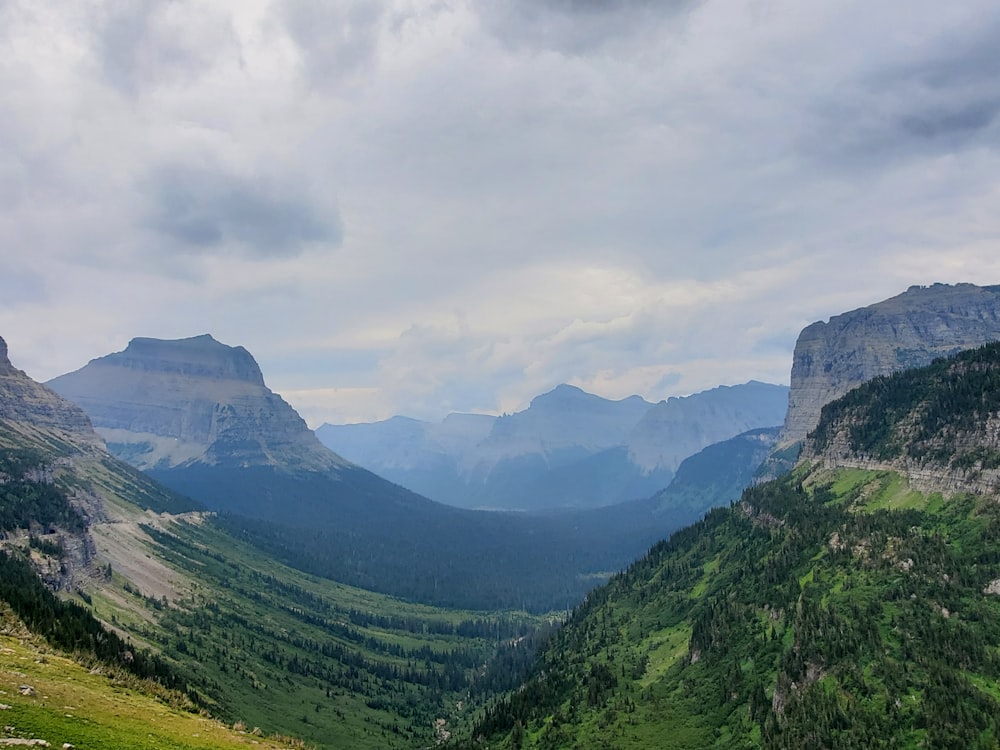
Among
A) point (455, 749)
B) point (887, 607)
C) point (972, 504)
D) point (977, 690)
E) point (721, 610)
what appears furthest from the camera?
point (721, 610)

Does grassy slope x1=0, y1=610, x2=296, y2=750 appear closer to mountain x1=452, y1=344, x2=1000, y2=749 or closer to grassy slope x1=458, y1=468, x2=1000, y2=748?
grassy slope x1=458, y1=468, x2=1000, y2=748

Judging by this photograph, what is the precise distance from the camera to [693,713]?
531ft

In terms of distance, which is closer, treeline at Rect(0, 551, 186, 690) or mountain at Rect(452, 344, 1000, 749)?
treeline at Rect(0, 551, 186, 690)

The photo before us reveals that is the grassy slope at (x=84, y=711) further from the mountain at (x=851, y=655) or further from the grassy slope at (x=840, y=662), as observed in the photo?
the mountain at (x=851, y=655)

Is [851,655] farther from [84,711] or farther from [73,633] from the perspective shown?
[73,633]

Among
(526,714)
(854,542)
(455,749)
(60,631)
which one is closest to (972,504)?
(854,542)

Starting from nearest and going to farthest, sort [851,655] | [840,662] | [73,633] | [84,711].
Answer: [84,711]
[73,633]
[840,662]
[851,655]

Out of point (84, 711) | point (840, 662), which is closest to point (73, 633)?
point (84, 711)

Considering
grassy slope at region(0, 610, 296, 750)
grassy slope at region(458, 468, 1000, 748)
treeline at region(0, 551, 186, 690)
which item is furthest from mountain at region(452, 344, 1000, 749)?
grassy slope at region(0, 610, 296, 750)

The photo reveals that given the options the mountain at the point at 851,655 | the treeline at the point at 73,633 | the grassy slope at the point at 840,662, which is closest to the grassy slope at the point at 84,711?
the treeline at the point at 73,633

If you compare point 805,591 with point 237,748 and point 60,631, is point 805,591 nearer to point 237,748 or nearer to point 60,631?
point 237,748

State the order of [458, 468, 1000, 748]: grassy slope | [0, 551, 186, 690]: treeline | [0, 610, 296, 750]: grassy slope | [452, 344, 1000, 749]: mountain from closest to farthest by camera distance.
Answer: [0, 610, 296, 750]: grassy slope → [458, 468, 1000, 748]: grassy slope → [0, 551, 186, 690]: treeline → [452, 344, 1000, 749]: mountain

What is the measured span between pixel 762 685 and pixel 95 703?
137330mm

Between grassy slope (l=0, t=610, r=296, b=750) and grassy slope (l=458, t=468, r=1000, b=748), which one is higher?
grassy slope (l=0, t=610, r=296, b=750)
